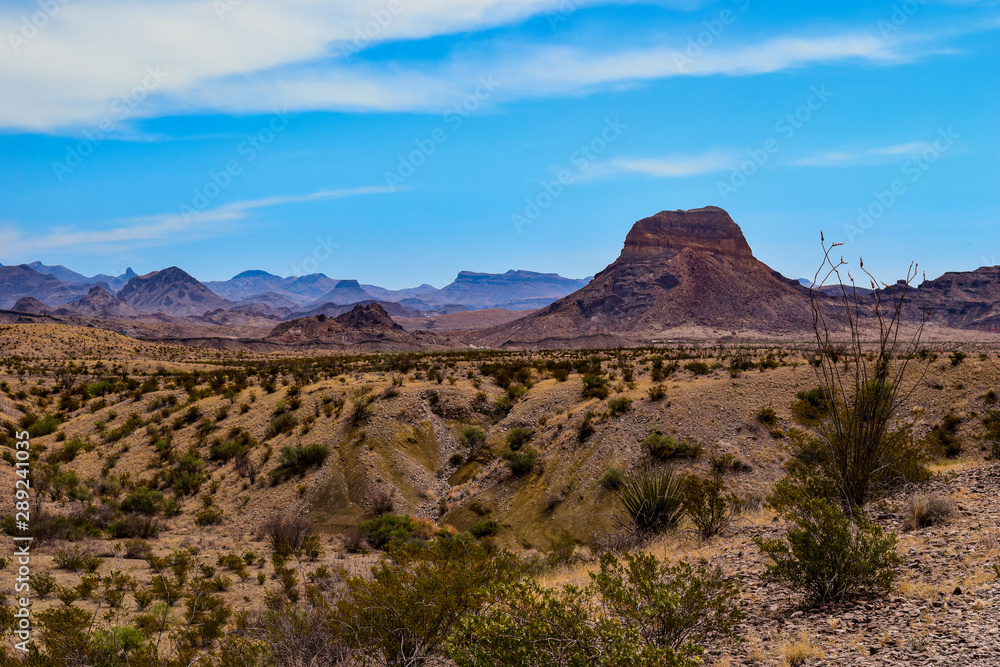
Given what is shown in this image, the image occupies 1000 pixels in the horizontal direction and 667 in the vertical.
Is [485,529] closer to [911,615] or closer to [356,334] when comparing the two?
[911,615]

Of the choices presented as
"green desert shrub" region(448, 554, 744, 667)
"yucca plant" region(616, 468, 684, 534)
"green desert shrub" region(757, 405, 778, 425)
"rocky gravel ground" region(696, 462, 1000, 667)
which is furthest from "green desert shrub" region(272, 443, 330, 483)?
"green desert shrub" region(448, 554, 744, 667)

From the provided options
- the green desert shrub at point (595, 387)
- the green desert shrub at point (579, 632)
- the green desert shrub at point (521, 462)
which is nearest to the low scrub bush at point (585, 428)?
the green desert shrub at point (521, 462)

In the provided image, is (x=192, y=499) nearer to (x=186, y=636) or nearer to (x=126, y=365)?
(x=186, y=636)

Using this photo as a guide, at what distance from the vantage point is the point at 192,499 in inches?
763

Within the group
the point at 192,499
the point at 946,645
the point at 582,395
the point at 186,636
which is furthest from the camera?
the point at 582,395

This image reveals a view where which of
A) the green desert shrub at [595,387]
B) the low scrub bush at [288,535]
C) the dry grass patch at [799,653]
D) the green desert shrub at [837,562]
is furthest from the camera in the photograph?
the green desert shrub at [595,387]

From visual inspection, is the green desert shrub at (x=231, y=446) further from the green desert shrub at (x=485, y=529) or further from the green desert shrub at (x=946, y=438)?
the green desert shrub at (x=946, y=438)

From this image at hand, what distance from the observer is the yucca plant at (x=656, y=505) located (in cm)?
1165

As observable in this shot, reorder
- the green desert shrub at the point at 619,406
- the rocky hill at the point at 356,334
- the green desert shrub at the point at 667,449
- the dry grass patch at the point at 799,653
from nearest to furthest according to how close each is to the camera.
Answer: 1. the dry grass patch at the point at 799,653
2. the green desert shrub at the point at 667,449
3. the green desert shrub at the point at 619,406
4. the rocky hill at the point at 356,334

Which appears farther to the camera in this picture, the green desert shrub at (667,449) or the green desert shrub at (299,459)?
the green desert shrub at (299,459)

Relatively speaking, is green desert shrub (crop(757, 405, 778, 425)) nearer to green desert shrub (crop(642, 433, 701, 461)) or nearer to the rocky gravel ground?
→ green desert shrub (crop(642, 433, 701, 461))

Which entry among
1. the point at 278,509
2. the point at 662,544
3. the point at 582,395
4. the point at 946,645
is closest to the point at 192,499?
the point at 278,509

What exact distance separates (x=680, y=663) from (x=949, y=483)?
331 inches

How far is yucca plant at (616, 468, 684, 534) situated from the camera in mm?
11648
